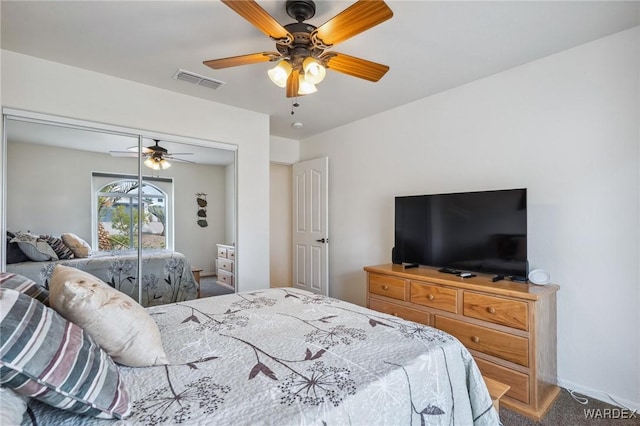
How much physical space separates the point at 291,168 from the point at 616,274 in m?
4.12

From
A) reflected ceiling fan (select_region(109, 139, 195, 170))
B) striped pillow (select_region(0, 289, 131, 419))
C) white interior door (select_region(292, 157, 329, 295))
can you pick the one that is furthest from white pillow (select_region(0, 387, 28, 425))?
white interior door (select_region(292, 157, 329, 295))

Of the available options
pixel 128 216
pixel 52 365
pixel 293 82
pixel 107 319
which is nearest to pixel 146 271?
pixel 128 216

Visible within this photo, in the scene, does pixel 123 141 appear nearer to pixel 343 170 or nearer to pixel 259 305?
pixel 259 305

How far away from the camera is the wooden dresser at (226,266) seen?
340 cm

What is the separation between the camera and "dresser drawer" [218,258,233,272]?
3414 mm

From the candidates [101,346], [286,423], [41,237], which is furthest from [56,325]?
[41,237]

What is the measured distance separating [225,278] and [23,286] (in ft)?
7.64

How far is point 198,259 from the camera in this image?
10.8ft

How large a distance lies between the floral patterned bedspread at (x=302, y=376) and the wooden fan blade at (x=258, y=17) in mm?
1521

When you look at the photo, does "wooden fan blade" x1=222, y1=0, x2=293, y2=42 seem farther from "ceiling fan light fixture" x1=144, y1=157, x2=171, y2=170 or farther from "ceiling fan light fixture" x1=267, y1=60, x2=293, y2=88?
"ceiling fan light fixture" x1=144, y1=157, x2=171, y2=170

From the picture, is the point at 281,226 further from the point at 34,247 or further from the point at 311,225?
the point at 34,247

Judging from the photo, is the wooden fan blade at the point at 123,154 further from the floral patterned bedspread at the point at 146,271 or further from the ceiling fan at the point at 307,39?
the ceiling fan at the point at 307,39

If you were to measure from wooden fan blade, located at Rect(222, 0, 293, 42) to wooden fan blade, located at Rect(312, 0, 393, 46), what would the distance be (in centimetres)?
19

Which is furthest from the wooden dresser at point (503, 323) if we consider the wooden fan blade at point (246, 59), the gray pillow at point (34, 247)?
the gray pillow at point (34, 247)
